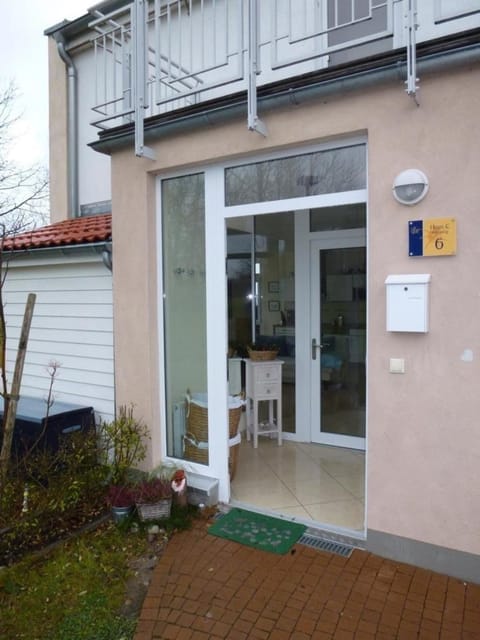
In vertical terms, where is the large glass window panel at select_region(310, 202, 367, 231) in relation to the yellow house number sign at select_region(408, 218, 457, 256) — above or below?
above

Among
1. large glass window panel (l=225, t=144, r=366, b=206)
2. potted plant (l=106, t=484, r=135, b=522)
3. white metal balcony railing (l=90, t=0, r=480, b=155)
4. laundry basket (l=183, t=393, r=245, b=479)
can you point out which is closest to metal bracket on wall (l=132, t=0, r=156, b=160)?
white metal balcony railing (l=90, t=0, r=480, b=155)

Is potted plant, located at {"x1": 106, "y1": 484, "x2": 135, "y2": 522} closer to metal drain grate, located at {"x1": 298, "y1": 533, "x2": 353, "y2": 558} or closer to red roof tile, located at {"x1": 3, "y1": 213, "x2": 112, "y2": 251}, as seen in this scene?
metal drain grate, located at {"x1": 298, "y1": 533, "x2": 353, "y2": 558}

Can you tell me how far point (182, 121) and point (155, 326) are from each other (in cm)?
187

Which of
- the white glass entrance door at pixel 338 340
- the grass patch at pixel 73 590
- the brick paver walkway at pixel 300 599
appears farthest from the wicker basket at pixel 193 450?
the white glass entrance door at pixel 338 340

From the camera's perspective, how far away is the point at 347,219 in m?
5.57

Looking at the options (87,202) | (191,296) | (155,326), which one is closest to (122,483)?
(155,326)

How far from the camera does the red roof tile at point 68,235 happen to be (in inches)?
203

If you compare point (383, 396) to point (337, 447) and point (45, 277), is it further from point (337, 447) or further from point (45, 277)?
point (45, 277)

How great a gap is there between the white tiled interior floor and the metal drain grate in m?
0.20

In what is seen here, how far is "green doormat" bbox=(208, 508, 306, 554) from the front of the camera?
3650 mm

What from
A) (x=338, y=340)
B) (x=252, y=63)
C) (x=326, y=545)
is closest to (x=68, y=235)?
(x=252, y=63)

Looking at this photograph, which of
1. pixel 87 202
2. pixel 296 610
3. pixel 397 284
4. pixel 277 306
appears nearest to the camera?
pixel 296 610

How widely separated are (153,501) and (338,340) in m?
2.96

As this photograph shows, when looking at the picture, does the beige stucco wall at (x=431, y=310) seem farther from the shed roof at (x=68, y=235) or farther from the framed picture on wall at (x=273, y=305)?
the framed picture on wall at (x=273, y=305)
